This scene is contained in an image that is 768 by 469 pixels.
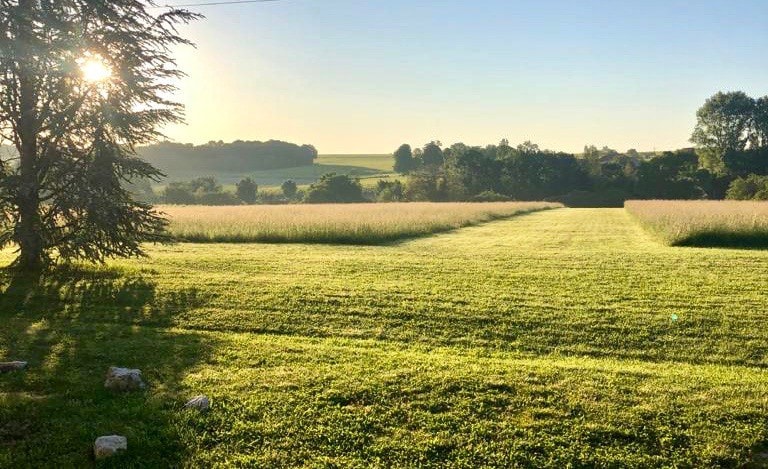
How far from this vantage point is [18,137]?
12.7 metres

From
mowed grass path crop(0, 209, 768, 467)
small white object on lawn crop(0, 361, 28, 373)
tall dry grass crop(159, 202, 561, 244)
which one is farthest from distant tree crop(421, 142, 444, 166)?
small white object on lawn crop(0, 361, 28, 373)

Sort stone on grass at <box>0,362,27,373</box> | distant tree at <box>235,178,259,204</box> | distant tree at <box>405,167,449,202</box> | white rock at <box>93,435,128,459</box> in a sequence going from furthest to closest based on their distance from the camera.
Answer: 1. distant tree at <box>235,178,259,204</box>
2. distant tree at <box>405,167,449,202</box>
3. stone on grass at <box>0,362,27,373</box>
4. white rock at <box>93,435,128,459</box>

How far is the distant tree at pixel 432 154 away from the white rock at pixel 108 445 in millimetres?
141997

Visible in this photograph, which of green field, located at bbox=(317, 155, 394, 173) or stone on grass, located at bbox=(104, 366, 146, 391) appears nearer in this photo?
stone on grass, located at bbox=(104, 366, 146, 391)

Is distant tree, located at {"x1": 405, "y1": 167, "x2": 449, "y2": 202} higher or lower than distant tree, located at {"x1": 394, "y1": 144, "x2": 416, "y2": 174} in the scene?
lower

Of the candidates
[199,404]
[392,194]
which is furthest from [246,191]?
[199,404]

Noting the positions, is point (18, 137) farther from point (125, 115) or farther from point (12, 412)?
point (12, 412)

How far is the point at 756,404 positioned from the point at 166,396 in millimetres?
7093

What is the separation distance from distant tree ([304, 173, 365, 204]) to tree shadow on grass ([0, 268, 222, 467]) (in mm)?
73284

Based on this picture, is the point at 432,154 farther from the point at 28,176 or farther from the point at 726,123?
the point at 28,176

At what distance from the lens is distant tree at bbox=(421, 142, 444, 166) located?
5713 inches

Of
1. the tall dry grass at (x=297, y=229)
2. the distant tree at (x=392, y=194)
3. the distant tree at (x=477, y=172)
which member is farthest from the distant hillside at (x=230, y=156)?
the tall dry grass at (x=297, y=229)

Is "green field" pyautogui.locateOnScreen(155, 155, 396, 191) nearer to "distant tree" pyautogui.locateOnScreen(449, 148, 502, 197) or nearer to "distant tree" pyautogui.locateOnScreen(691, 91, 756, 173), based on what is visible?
"distant tree" pyautogui.locateOnScreen(449, 148, 502, 197)

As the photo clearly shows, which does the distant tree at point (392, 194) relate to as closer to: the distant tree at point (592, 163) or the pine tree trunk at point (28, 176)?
the distant tree at point (592, 163)
